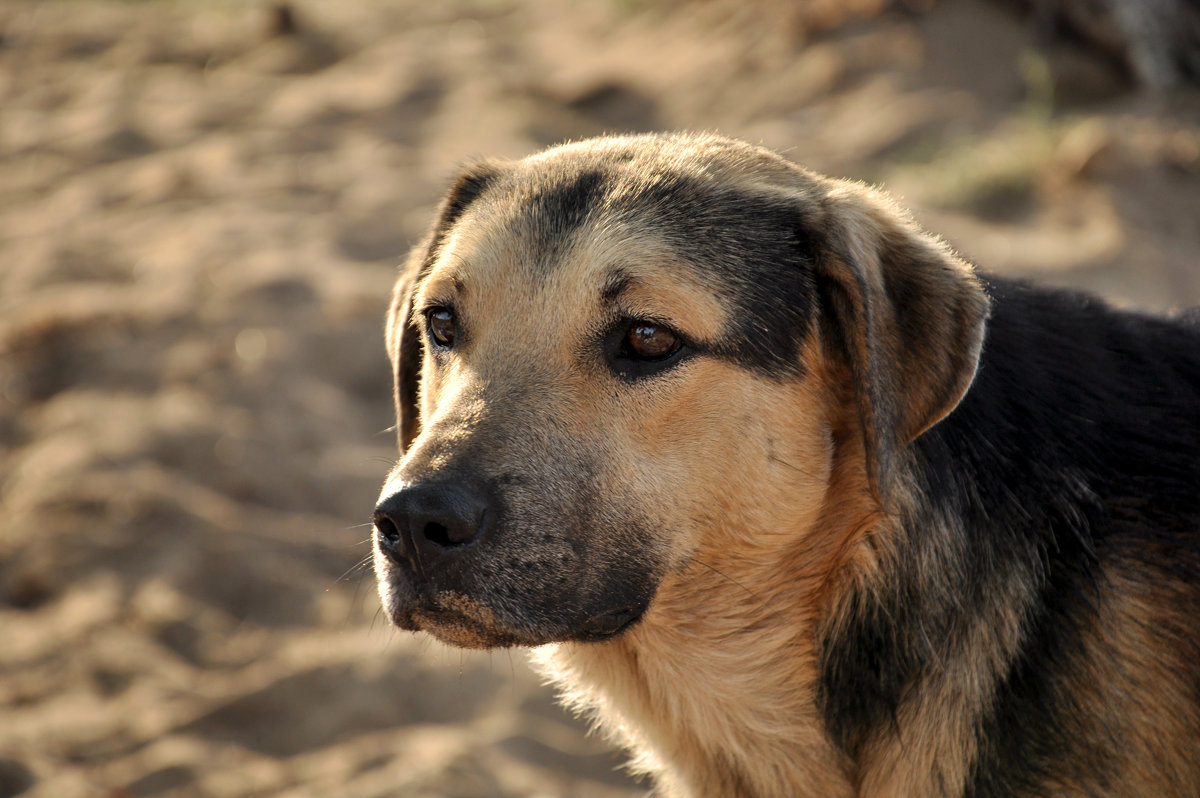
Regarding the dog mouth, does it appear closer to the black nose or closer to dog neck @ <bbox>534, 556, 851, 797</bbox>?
the black nose

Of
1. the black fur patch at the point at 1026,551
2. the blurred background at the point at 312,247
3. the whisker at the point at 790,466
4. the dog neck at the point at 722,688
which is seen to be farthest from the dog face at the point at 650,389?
the blurred background at the point at 312,247

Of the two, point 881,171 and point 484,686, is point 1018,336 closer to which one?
point 484,686

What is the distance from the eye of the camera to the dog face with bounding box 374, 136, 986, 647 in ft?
9.25

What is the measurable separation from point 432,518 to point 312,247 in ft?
19.2

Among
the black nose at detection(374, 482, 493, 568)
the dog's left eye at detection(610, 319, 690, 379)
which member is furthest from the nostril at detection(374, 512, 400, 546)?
the dog's left eye at detection(610, 319, 690, 379)

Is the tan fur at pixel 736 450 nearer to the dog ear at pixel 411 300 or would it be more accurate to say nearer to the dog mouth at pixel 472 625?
the dog mouth at pixel 472 625

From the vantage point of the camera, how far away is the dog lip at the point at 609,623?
2963 millimetres

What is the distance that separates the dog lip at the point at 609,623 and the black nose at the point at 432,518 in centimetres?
44

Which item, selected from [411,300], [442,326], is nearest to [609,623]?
[442,326]

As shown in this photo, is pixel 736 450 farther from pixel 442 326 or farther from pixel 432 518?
pixel 442 326

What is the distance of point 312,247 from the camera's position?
8133 millimetres

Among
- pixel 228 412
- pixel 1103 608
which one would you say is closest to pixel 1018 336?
pixel 1103 608

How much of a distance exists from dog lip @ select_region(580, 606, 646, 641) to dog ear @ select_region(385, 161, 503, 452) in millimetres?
1191

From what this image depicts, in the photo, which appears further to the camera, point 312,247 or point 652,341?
point 312,247
